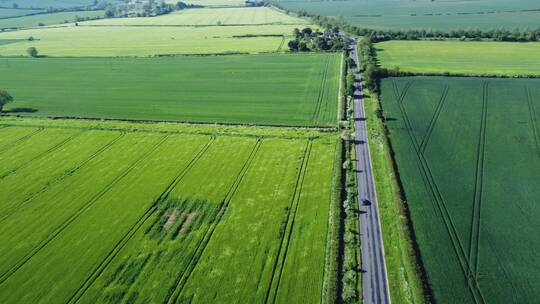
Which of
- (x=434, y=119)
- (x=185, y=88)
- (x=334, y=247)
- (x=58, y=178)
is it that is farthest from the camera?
(x=185, y=88)

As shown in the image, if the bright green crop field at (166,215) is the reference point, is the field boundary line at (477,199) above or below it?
above

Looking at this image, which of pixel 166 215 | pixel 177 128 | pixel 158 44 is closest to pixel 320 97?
pixel 177 128

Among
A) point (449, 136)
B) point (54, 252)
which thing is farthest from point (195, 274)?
point (449, 136)

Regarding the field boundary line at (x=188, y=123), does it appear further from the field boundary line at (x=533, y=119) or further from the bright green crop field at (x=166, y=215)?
the field boundary line at (x=533, y=119)

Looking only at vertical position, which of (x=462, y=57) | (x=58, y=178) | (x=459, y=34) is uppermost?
(x=459, y=34)

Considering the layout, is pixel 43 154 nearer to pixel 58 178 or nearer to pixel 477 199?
pixel 58 178

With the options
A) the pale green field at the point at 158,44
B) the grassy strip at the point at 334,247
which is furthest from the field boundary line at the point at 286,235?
the pale green field at the point at 158,44
